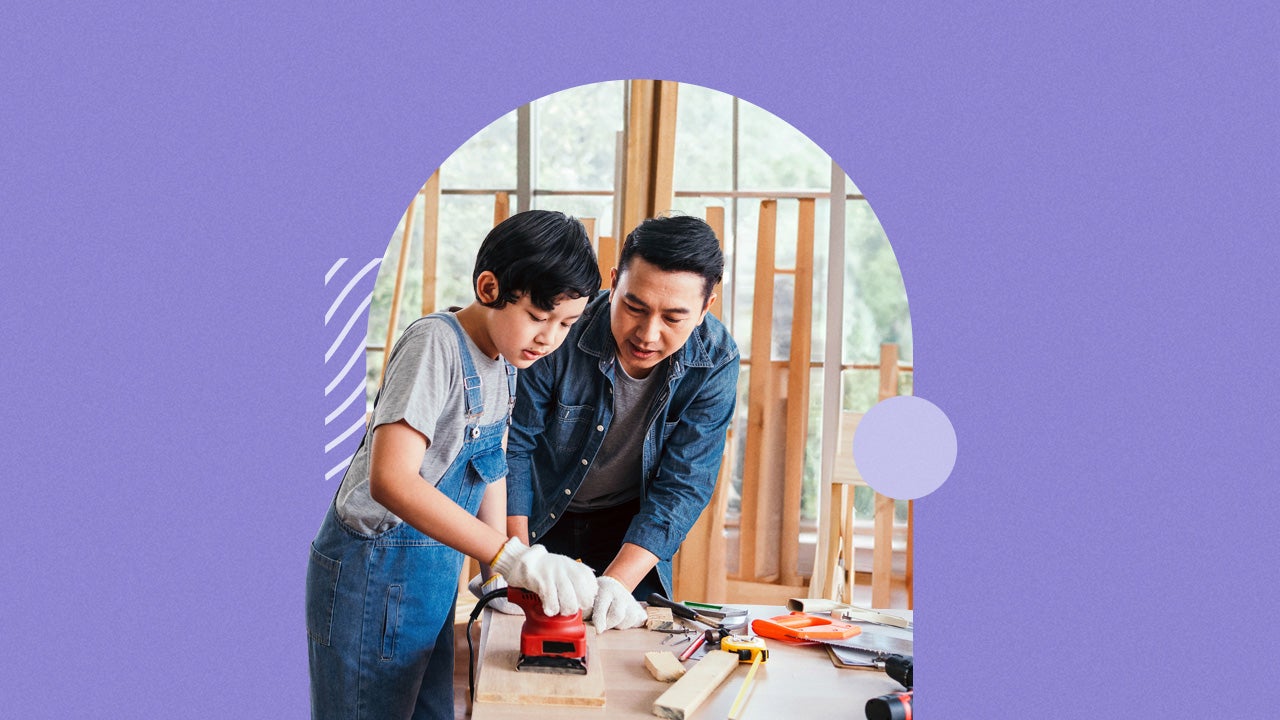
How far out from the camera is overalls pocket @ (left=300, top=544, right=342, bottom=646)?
2.11m

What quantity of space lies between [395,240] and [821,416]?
113 cm

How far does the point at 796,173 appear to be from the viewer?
2.75 m

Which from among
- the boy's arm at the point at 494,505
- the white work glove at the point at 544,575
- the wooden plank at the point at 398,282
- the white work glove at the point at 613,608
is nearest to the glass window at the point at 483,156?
the wooden plank at the point at 398,282

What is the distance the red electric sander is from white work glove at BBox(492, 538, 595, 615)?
0.07 ft

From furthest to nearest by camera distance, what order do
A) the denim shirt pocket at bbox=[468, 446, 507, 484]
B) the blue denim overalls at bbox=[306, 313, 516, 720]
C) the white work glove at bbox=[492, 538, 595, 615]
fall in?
the denim shirt pocket at bbox=[468, 446, 507, 484] → the blue denim overalls at bbox=[306, 313, 516, 720] → the white work glove at bbox=[492, 538, 595, 615]

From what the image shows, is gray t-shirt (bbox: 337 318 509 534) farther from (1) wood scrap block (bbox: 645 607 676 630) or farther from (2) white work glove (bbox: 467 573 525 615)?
(1) wood scrap block (bbox: 645 607 676 630)

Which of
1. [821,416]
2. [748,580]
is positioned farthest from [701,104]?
[748,580]

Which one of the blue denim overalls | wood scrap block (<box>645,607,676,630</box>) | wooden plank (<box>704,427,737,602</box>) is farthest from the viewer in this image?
wooden plank (<box>704,427,737,602</box>)

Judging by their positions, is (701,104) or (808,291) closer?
(701,104)

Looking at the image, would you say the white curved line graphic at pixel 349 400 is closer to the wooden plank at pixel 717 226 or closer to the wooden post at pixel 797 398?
the wooden plank at pixel 717 226

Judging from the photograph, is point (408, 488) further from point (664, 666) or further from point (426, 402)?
point (664, 666)

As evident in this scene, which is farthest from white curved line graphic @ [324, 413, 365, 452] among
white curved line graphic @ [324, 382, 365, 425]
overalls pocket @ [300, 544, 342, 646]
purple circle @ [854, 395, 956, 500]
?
purple circle @ [854, 395, 956, 500]

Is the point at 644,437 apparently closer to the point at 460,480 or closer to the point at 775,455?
the point at 775,455

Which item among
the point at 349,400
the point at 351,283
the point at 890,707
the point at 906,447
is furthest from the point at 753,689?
the point at 351,283
